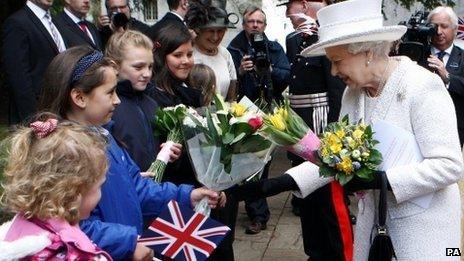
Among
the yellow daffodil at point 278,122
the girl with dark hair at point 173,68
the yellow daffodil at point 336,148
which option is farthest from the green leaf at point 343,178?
the girl with dark hair at point 173,68

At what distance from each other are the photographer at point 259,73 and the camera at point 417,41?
46.0 inches

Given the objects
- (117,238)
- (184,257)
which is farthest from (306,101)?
(117,238)

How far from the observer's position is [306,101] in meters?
5.04

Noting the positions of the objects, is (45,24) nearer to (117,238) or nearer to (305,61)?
(305,61)

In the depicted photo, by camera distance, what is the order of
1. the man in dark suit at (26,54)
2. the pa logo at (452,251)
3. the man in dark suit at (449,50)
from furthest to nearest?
the man in dark suit at (449,50) < the man in dark suit at (26,54) < the pa logo at (452,251)

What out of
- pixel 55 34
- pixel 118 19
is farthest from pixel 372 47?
pixel 118 19

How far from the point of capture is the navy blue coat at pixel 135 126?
11.2ft

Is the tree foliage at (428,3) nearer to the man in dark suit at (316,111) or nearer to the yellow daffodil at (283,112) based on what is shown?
the man in dark suit at (316,111)

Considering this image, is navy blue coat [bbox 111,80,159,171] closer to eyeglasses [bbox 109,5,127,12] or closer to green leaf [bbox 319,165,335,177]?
green leaf [bbox 319,165,335,177]

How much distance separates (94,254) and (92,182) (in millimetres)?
235

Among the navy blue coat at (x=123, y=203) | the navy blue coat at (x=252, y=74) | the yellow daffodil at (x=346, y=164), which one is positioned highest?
the yellow daffodil at (x=346, y=164)

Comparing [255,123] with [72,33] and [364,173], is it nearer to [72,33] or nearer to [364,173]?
[364,173]

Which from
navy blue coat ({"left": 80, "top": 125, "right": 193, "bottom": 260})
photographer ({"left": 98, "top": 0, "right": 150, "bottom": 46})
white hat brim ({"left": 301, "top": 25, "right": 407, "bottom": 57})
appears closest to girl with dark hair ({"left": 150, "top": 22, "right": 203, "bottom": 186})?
navy blue coat ({"left": 80, "top": 125, "right": 193, "bottom": 260})

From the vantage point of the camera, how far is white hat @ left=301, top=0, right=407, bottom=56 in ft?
9.21
